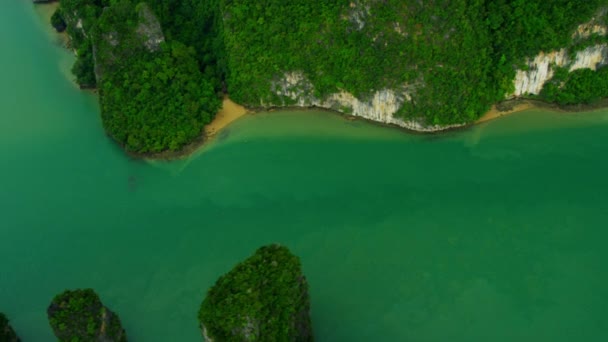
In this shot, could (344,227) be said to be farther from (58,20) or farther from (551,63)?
(58,20)

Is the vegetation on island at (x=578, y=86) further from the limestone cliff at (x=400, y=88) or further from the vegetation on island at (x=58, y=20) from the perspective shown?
the vegetation on island at (x=58, y=20)

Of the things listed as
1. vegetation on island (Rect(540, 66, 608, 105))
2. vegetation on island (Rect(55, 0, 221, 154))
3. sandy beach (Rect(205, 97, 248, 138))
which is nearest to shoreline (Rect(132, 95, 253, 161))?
sandy beach (Rect(205, 97, 248, 138))

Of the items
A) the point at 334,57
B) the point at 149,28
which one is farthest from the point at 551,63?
the point at 149,28

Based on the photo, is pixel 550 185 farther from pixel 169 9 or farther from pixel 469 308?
pixel 169 9

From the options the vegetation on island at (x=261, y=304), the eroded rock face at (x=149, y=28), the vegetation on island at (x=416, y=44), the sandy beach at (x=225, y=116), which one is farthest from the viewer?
the sandy beach at (x=225, y=116)

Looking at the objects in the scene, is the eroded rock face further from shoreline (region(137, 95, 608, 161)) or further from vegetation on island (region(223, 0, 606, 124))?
shoreline (region(137, 95, 608, 161))

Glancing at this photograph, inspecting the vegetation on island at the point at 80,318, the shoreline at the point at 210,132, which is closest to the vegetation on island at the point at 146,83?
the shoreline at the point at 210,132

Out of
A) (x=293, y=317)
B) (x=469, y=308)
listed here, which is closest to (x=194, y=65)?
(x=293, y=317)
